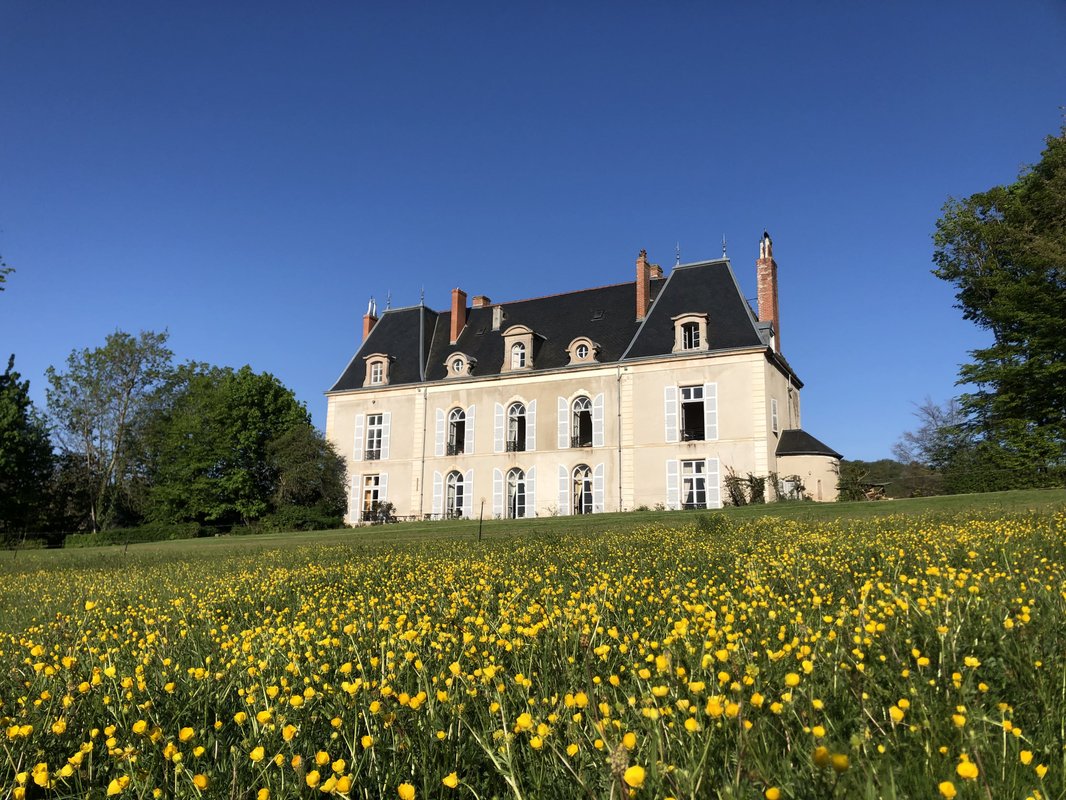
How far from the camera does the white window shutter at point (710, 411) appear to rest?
28250mm

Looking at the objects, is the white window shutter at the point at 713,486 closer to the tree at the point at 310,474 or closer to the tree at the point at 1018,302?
the tree at the point at 1018,302

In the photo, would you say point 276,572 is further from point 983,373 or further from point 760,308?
point 983,373

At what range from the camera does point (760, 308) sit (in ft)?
100

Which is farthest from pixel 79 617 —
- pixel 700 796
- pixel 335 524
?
pixel 335 524

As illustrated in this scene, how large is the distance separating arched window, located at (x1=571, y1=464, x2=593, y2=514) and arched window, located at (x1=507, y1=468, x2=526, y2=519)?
8.45ft

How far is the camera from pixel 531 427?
105 feet

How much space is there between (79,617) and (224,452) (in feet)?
119

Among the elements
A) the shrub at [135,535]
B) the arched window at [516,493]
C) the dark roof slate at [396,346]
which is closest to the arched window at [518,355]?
the arched window at [516,493]

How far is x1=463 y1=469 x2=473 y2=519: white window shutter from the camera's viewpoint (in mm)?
32594

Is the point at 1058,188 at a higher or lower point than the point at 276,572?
higher

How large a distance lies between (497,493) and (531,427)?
11.6ft

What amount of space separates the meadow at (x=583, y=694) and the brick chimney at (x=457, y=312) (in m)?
31.4

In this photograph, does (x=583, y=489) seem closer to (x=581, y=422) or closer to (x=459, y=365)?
(x=581, y=422)

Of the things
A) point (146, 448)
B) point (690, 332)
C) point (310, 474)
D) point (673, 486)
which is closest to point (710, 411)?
point (673, 486)
